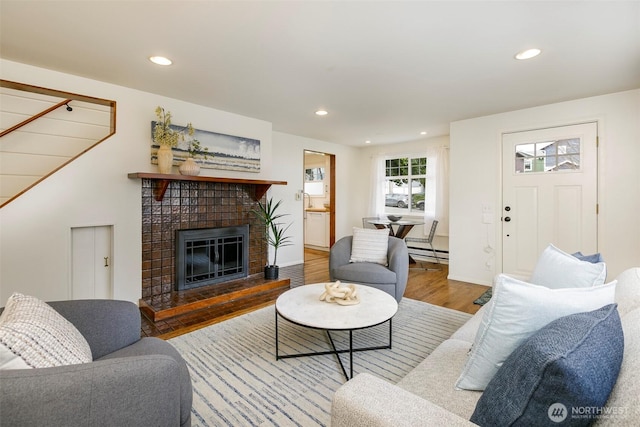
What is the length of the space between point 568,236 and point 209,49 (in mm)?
4258

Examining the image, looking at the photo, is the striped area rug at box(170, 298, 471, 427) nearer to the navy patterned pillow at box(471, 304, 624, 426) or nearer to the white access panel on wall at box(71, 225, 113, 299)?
the navy patterned pillow at box(471, 304, 624, 426)

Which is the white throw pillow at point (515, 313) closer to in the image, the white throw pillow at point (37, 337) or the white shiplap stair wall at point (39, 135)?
the white throw pillow at point (37, 337)

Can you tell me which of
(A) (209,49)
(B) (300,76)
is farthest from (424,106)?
(A) (209,49)

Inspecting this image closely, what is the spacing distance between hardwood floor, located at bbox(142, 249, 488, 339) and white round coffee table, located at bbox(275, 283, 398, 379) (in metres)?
1.01

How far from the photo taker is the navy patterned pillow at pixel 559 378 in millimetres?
657

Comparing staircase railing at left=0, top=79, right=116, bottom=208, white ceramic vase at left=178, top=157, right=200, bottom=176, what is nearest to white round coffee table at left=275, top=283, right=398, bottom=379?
white ceramic vase at left=178, top=157, right=200, bottom=176

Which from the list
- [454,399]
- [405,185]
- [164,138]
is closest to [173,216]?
[164,138]

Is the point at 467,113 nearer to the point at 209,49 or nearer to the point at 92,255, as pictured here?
the point at 209,49

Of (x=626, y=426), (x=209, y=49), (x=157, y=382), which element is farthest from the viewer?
(x=209, y=49)

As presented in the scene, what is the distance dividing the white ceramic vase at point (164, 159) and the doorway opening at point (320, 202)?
3479 millimetres

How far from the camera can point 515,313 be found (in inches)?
39.3

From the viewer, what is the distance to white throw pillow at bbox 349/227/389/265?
11.0 ft

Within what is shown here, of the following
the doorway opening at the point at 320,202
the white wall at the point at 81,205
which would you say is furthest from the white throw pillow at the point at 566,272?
the doorway opening at the point at 320,202

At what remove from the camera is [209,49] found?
2.31 meters
